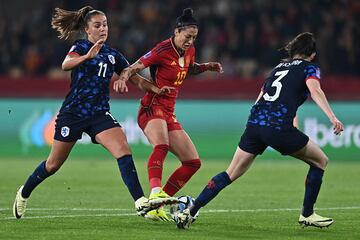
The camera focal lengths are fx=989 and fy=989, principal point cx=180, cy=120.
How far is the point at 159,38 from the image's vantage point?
84.4ft

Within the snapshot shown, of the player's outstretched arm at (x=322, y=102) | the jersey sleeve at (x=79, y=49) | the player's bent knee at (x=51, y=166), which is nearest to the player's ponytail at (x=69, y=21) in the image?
the jersey sleeve at (x=79, y=49)

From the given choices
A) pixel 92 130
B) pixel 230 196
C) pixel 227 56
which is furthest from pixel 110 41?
pixel 92 130

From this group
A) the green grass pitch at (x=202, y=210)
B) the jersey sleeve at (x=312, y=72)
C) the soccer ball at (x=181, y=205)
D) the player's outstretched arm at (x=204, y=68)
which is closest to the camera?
the green grass pitch at (x=202, y=210)

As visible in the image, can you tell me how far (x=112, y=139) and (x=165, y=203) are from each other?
1056 mm

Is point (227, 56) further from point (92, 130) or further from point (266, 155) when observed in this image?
point (92, 130)

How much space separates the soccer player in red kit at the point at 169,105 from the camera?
1126 cm

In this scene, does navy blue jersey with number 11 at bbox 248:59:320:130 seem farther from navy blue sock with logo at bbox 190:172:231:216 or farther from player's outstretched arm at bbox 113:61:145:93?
player's outstretched arm at bbox 113:61:145:93

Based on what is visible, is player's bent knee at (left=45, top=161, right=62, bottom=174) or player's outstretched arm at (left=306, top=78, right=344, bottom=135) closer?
player's outstretched arm at (left=306, top=78, right=344, bottom=135)

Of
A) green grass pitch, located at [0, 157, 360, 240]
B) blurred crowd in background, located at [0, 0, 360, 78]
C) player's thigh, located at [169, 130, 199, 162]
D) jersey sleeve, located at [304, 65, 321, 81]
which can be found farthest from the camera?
blurred crowd in background, located at [0, 0, 360, 78]

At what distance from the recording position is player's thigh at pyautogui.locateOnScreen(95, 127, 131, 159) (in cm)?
1070

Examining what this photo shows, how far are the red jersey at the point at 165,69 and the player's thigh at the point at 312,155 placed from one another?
198 cm

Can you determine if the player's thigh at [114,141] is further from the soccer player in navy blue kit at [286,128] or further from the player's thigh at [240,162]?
the player's thigh at [240,162]

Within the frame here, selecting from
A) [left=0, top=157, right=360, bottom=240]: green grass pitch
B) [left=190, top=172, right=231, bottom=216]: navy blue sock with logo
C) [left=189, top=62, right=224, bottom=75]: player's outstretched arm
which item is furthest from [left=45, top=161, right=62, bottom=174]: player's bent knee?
[left=189, top=62, right=224, bottom=75]: player's outstretched arm

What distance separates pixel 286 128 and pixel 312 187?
2.50 feet
